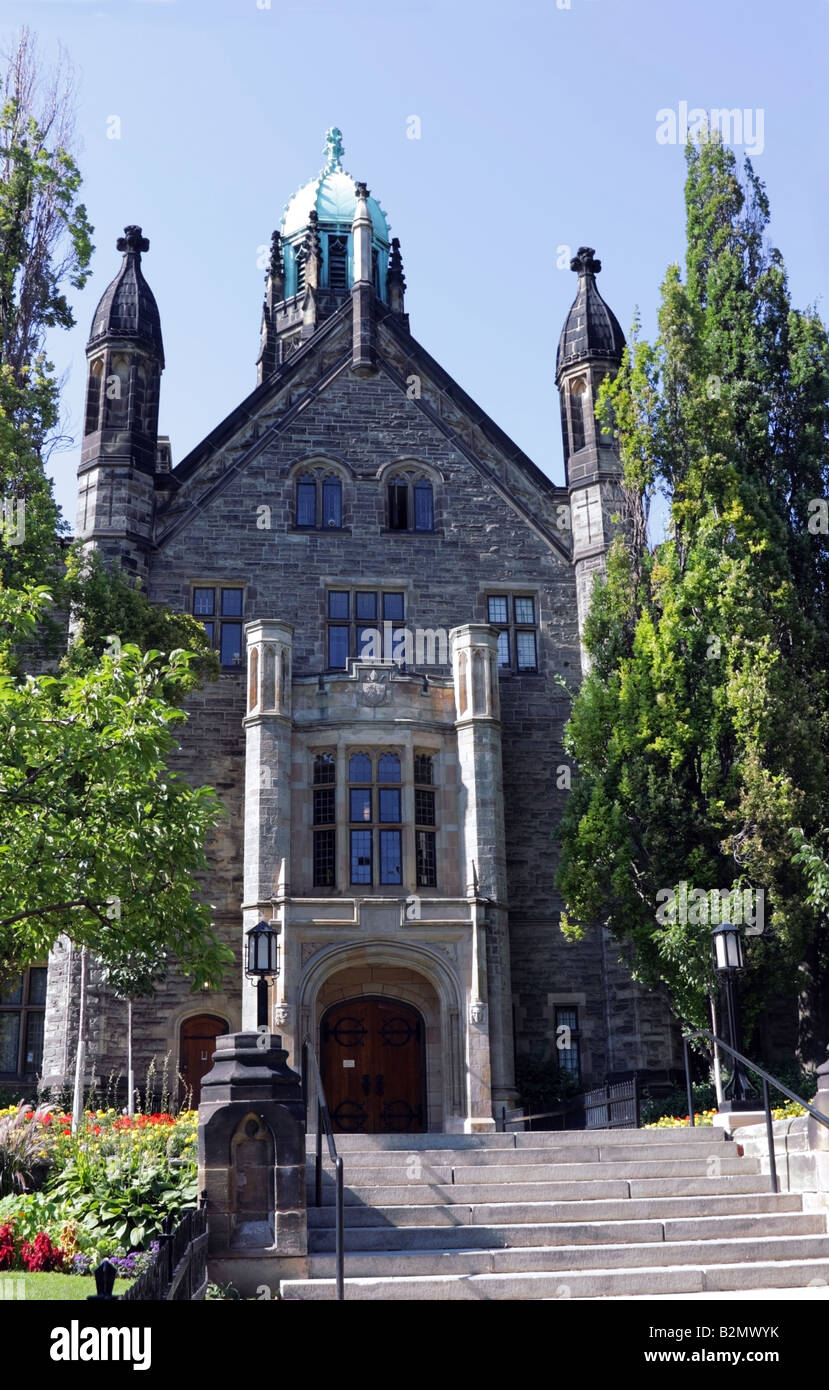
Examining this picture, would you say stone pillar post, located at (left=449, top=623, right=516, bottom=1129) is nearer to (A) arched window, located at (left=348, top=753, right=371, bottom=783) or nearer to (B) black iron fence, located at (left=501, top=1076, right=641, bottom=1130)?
(B) black iron fence, located at (left=501, top=1076, right=641, bottom=1130)

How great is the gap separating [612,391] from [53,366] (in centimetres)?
949

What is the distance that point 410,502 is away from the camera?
90.9 feet

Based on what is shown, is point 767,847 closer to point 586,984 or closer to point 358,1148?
point 586,984

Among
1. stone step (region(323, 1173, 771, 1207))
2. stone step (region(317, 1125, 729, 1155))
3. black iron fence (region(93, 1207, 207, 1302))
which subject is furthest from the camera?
stone step (region(317, 1125, 729, 1155))

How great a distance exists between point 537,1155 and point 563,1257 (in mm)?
3420

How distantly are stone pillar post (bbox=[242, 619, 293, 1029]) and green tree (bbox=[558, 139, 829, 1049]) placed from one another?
464 centimetres

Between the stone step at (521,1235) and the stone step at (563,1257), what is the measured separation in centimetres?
10

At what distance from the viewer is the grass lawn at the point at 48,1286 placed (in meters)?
10.3

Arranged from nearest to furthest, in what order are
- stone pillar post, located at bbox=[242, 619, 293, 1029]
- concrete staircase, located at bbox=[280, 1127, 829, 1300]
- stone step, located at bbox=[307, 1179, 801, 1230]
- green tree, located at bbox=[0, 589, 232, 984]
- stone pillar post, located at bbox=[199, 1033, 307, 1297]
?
concrete staircase, located at bbox=[280, 1127, 829, 1300] → stone pillar post, located at bbox=[199, 1033, 307, 1297] → stone step, located at bbox=[307, 1179, 801, 1230] → green tree, located at bbox=[0, 589, 232, 984] → stone pillar post, located at bbox=[242, 619, 293, 1029]

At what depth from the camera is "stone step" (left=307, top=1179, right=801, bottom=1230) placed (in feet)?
41.2

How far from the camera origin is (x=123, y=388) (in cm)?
2720

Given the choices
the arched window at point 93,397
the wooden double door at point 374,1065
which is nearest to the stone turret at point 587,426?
the wooden double door at point 374,1065

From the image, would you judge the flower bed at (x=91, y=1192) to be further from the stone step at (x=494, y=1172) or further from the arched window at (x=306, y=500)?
the arched window at (x=306, y=500)

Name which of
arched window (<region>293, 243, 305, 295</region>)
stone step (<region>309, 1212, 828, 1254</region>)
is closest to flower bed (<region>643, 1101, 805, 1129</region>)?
stone step (<region>309, 1212, 828, 1254</region>)
